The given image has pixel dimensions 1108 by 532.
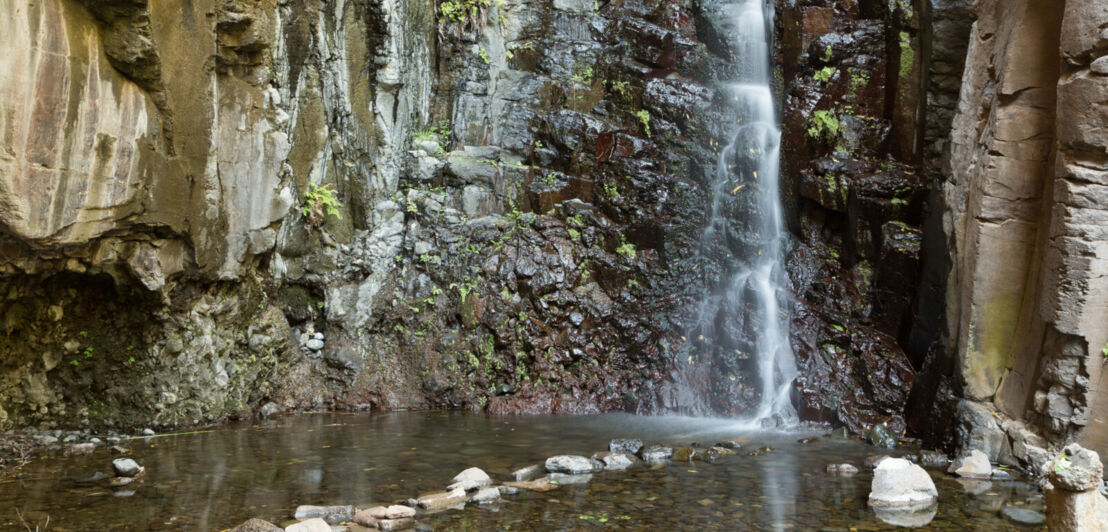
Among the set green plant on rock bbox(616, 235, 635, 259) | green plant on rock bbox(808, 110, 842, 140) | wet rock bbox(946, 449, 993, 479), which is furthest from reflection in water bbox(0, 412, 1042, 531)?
green plant on rock bbox(808, 110, 842, 140)

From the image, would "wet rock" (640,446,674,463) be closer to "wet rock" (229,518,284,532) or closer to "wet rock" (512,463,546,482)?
"wet rock" (512,463,546,482)

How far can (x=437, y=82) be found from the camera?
45.0 ft

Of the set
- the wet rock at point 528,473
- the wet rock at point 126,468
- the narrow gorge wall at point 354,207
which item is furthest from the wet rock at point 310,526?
the narrow gorge wall at point 354,207

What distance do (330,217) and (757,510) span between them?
8.29m

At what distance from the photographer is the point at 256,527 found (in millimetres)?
5262

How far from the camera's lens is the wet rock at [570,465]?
7629 millimetres

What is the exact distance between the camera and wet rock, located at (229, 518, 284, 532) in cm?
525

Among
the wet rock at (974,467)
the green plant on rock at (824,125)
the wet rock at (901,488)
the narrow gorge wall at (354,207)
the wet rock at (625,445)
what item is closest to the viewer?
the wet rock at (901,488)

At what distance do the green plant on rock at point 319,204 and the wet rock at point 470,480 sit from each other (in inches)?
238

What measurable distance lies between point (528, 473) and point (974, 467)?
14.5 feet

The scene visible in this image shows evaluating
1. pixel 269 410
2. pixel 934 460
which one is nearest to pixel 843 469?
pixel 934 460

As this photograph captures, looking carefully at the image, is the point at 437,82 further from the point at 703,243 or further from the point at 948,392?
the point at 948,392

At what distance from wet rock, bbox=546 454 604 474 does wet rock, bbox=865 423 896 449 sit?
3525 millimetres

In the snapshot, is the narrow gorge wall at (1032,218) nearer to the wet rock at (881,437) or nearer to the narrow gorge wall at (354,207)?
the wet rock at (881,437)
